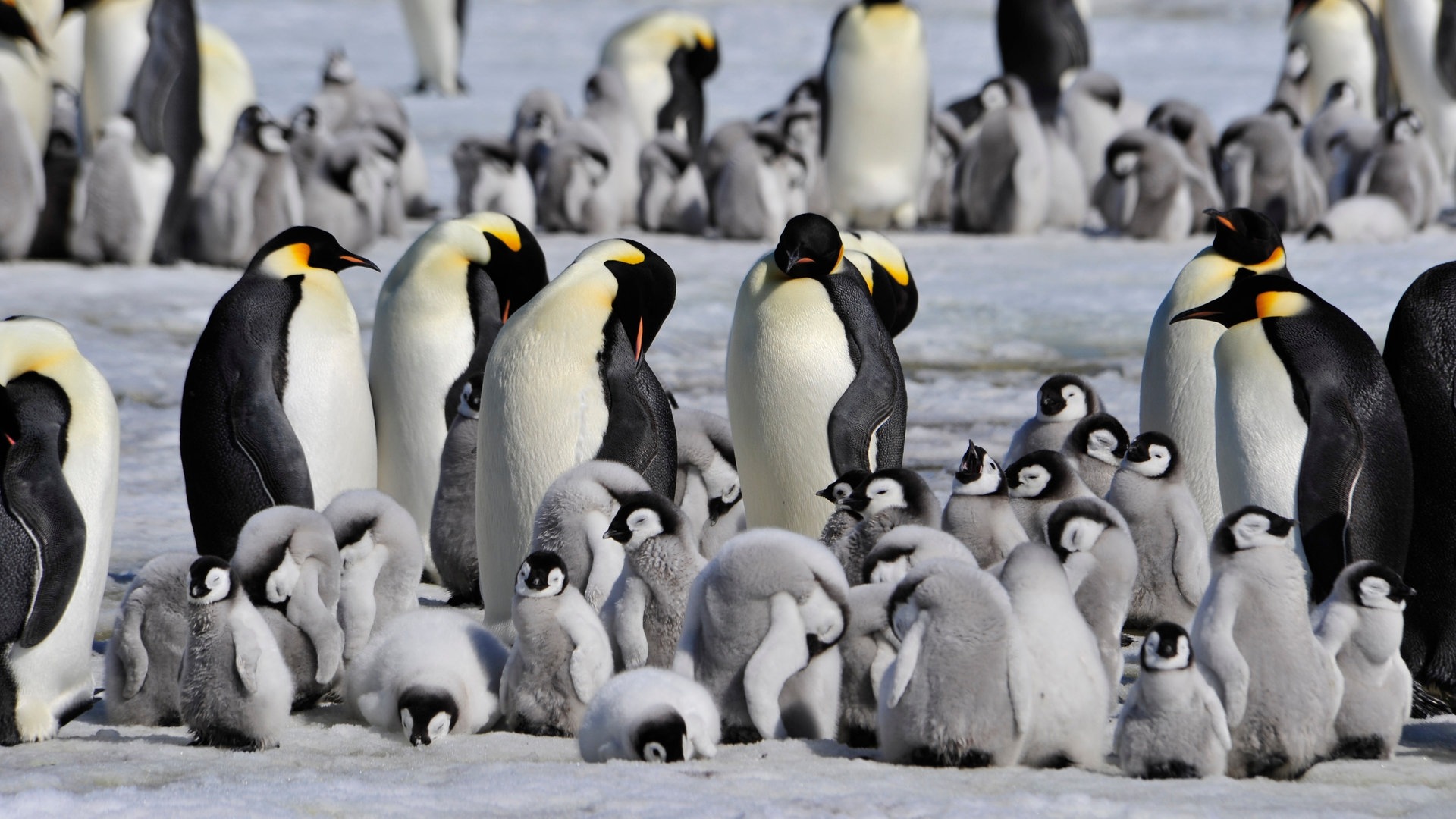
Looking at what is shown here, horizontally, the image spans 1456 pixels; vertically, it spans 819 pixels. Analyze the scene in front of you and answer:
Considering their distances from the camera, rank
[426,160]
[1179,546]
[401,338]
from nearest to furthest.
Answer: [1179,546] → [401,338] → [426,160]

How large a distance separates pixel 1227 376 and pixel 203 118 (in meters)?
10.9

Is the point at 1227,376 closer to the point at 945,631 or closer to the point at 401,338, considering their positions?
the point at 945,631

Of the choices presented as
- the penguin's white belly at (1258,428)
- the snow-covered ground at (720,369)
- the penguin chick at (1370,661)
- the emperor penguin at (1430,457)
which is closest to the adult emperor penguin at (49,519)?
the snow-covered ground at (720,369)

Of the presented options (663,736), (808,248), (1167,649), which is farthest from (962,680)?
(808,248)

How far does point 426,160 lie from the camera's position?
17500 millimetres

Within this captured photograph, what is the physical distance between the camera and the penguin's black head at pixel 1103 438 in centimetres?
→ 526

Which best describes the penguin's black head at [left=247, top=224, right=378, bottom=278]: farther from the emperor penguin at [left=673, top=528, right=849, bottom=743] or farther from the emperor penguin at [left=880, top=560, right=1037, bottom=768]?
the emperor penguin at [left=880, top=560, right=1037, bottom=768]

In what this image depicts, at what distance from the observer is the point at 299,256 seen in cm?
530

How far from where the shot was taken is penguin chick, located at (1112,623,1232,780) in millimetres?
3287

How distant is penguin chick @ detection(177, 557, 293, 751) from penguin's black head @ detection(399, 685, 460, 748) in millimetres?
239

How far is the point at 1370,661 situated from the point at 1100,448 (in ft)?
5.74

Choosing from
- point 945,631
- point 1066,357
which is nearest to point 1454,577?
point 945,631

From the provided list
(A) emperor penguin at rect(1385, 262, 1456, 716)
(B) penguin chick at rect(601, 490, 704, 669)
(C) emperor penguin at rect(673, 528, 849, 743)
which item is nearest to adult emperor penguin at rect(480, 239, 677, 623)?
(B) penguin chick at rect(601, 490, 704, 669)

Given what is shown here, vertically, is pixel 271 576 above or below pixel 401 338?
below
